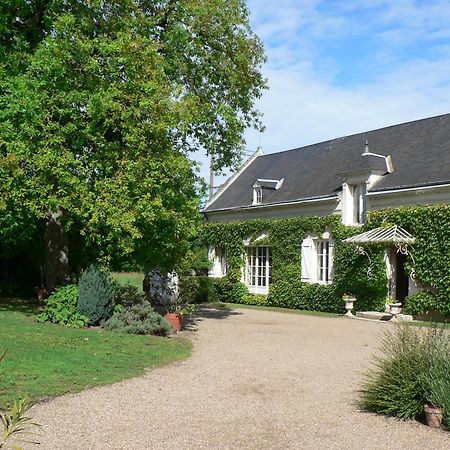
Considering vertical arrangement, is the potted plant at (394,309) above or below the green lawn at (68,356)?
above

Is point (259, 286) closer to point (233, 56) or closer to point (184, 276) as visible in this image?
point (184, 276)

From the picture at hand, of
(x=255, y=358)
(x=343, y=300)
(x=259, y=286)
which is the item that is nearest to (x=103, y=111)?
(x=255, y=358)

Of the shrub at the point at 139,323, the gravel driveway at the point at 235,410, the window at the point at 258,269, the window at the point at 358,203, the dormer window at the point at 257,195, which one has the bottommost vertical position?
the gravel driveway at the point at 235,410

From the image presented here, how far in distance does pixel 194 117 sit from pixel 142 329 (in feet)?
18.8

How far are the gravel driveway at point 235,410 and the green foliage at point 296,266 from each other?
9648mm

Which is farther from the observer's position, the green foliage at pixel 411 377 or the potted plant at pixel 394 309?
the potted plant at pixel 394 309

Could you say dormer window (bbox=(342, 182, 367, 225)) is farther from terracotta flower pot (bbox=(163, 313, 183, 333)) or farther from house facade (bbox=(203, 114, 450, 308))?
terracotta flower pot (bbox=(163, 313, 183, 333))

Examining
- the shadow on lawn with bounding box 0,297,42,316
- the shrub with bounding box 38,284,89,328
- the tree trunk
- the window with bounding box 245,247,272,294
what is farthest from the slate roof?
the shrub with bounding box 38,284,89,328

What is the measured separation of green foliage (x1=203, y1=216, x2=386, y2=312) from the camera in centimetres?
2133

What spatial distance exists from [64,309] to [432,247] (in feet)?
38.0

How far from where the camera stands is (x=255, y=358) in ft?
36.8

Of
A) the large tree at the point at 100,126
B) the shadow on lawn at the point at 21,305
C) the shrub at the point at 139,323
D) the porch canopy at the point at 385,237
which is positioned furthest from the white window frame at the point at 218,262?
the shrub at the point at 139,323

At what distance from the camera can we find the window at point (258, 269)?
26.7 meters

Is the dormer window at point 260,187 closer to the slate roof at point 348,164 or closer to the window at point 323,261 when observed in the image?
the slate roof at point 348,164
